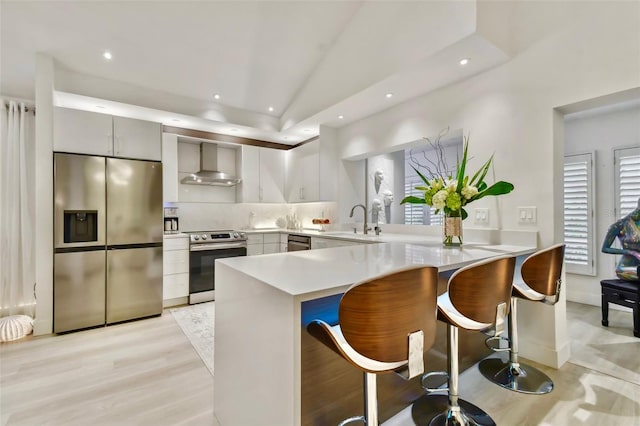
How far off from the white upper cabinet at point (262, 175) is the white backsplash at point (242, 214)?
35 centimetres

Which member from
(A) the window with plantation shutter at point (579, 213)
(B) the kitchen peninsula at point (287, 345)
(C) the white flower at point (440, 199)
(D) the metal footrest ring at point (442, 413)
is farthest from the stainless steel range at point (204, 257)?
(A) the window with plantation shutter at point (579, 213)

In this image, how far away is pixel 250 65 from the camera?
3.70m

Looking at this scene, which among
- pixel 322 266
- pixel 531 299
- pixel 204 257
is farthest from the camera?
pixel 204 257

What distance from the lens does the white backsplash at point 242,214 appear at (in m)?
4.51

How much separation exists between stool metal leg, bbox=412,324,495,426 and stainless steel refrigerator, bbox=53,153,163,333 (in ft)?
9.92

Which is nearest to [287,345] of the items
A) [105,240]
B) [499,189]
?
[499,189]

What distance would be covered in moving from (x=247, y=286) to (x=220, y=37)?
2.99 meters

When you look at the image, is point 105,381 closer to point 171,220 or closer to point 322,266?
point 322,266

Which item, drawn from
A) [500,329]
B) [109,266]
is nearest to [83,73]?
[109,266]

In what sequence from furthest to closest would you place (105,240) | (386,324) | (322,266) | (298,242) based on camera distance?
(298,242) → (105,240) → (322,266) → (386,324)

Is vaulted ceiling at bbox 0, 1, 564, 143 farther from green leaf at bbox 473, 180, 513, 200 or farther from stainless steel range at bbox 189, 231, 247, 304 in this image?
stainless steel range at bbox 189, 231, 247, 304

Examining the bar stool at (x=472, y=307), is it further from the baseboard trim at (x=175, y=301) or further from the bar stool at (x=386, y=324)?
the baseboard trim at (x=175, y=301)

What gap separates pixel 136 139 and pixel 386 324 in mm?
3512

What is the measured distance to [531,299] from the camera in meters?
1.89
